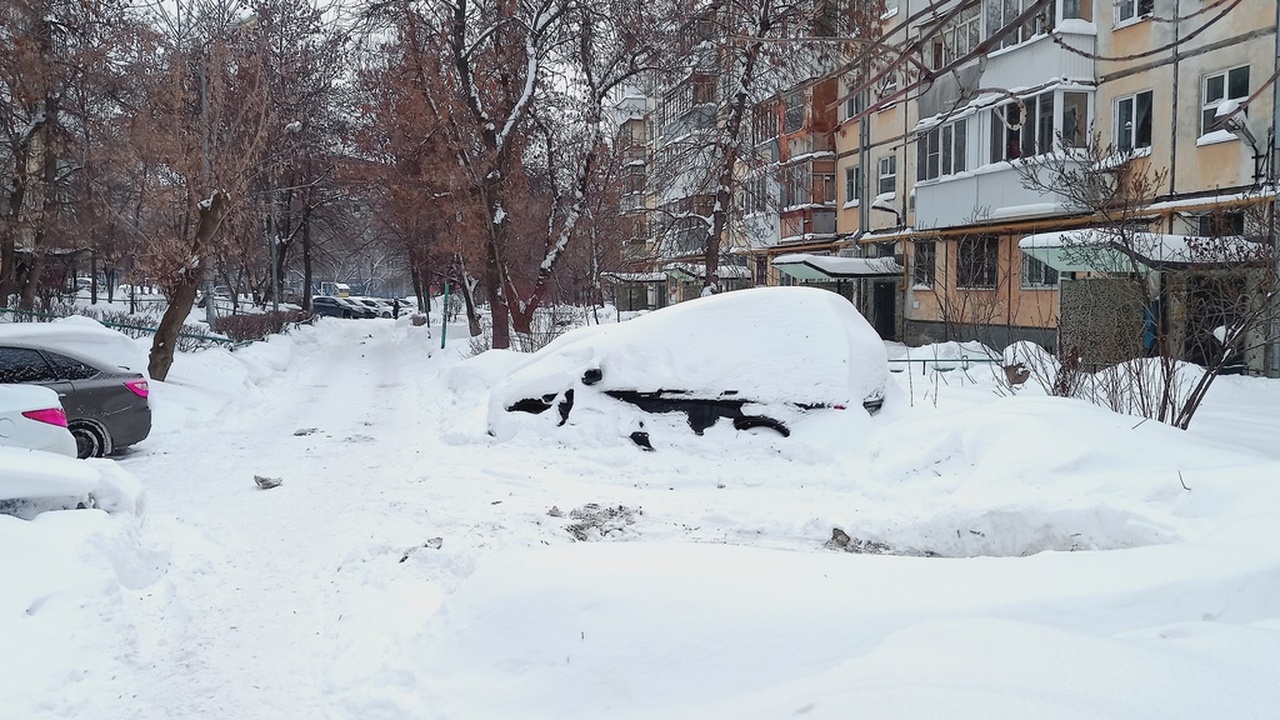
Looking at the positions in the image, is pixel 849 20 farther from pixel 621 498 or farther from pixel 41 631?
pixel 41 631

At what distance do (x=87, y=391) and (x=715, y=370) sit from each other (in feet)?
22.2

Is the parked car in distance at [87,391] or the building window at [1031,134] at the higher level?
the building window at [1031,134]

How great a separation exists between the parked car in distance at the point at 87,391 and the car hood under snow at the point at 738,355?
4.02m

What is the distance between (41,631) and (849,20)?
1663 centimetres

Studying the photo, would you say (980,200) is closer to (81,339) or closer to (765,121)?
(765,121)

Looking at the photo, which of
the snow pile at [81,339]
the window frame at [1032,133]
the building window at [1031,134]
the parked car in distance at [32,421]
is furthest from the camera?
the building window at [1031,134]

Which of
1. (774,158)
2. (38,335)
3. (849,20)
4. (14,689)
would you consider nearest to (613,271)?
(774,158)

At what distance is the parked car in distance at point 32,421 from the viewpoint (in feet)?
25.1

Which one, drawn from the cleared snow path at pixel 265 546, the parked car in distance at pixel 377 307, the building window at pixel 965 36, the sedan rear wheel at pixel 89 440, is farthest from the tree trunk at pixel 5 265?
the parked car in distance at pixel 377 307

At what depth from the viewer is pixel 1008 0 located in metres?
20.5

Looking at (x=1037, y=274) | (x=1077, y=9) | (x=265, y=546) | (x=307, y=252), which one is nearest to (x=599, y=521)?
(x=265, y=546)

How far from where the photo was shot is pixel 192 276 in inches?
603

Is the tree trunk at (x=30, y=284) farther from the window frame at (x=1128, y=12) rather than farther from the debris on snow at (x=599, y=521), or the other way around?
the window frame at (x=1128, y=12)

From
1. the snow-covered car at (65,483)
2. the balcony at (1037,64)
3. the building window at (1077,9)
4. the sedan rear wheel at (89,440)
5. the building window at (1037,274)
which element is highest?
the building window at (1077,9)
